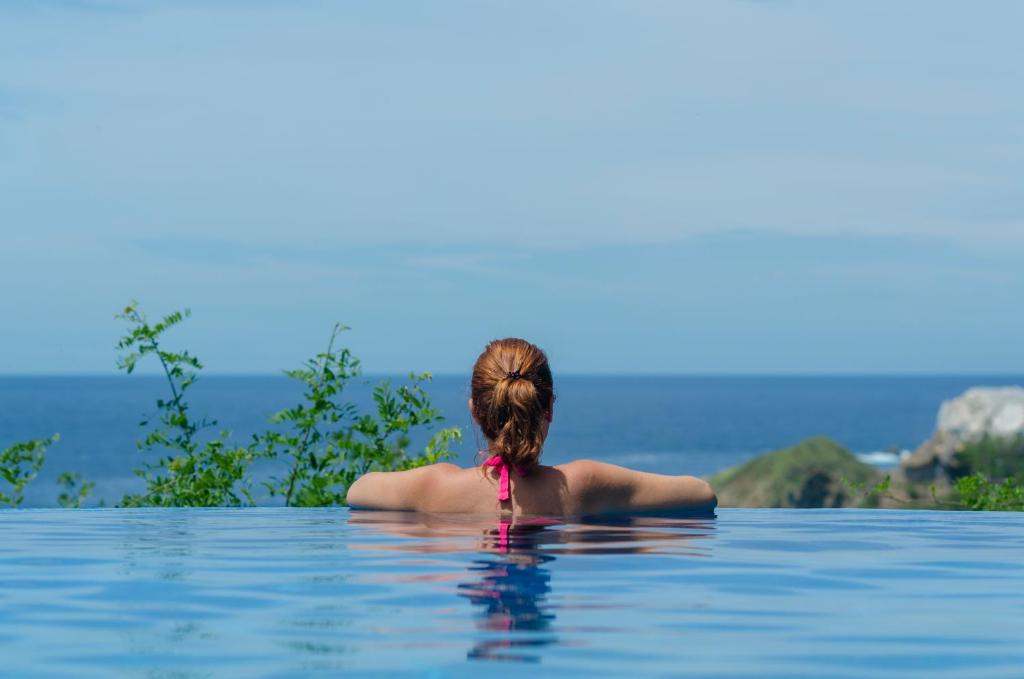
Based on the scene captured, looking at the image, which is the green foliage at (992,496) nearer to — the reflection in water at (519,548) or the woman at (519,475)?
the reflection in water at (519,548)

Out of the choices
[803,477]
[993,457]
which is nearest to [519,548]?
[803,477]

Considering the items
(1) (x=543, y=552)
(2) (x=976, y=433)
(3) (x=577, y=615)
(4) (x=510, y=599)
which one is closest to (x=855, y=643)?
(3) (x=577, y=615)

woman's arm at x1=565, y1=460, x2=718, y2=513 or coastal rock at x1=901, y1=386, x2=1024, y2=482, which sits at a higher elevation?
coastal rock at x1=901, y1=386, x2=1024, y2=482

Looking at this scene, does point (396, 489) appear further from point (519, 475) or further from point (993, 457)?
point (993, 457)

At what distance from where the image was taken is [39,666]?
14.0 feet

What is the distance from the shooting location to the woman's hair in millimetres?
6355

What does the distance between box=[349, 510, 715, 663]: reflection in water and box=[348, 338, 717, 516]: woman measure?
100 millimetres

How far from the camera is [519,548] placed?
628cm

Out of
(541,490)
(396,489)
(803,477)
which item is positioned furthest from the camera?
(803,477)

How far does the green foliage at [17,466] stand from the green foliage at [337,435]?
1697mm

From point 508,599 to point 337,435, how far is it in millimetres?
5050

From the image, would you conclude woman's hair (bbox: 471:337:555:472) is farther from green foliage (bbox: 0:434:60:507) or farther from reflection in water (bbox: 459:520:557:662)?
green foliage (bbox: 0:434:60:507)

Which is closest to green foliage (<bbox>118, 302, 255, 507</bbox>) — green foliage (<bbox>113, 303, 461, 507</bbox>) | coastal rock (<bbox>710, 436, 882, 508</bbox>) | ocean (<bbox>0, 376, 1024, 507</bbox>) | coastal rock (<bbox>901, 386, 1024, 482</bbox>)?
green foliage (<bbox>113, 303, 461, 507</bbox>)

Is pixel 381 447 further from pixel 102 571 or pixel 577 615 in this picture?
pixel 577 615
